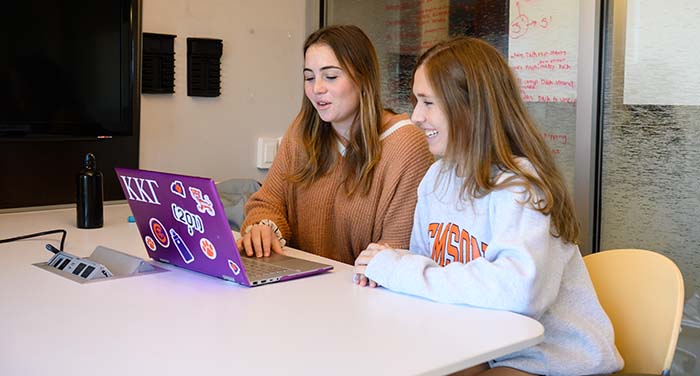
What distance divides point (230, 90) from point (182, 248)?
1544 mm

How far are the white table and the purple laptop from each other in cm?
3

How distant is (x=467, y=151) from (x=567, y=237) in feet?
0.82

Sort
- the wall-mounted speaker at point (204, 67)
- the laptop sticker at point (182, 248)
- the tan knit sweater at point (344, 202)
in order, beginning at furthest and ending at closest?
the wall-mounted speaker at point (204, 67) < the tan knit sweater at point (344, 202) < the laptop sticker at point (182, 248)

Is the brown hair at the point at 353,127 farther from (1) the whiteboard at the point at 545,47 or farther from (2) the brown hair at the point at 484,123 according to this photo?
(1) the whiteboard at the point at 545,47

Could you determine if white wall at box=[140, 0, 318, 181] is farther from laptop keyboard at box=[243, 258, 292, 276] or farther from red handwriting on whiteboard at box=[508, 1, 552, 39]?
laptop keyboard at box=[243, 258, 292, 276]

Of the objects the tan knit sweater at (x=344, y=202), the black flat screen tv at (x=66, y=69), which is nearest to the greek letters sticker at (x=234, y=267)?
the tan knit sweater at (x=344, y=202)

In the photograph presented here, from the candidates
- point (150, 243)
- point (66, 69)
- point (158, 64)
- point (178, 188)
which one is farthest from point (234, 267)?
point (158, 64)

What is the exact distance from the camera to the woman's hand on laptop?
5.80ft

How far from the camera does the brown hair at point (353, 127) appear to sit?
2.02 meters

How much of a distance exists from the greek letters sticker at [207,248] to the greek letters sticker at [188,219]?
0.08 ft

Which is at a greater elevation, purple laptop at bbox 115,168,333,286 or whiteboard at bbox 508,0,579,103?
whiteboard at bbox 508,0,579,103

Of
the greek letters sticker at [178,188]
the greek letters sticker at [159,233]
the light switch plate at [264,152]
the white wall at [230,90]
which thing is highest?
the white wall at [230,90]

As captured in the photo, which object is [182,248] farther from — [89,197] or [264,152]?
[264,152]

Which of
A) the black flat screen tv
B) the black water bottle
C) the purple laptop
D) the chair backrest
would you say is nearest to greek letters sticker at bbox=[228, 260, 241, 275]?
the purple laptop
